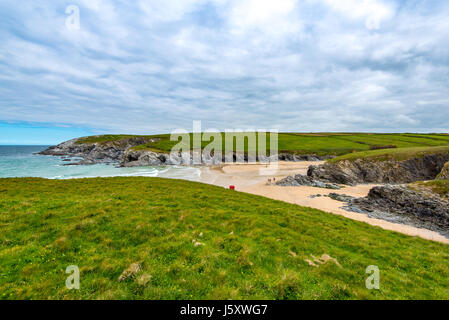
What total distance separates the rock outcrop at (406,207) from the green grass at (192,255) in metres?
13.1

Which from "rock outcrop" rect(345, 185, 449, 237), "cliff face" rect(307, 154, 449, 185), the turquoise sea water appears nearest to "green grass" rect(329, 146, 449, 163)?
"cliff face" rect(307, 154, 449, 185)

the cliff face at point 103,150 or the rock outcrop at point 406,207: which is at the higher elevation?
the cliff face at point 103,150

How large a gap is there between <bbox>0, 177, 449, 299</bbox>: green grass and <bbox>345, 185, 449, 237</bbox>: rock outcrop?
1311cm

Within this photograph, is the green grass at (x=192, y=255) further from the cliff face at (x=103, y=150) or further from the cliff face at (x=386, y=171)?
the cliff face at (x=103, y=150)

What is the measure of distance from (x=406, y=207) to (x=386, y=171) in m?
31.3

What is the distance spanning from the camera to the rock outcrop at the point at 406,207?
Answer: 23469 mm

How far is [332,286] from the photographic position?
291 inches

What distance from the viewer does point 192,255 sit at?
8773mm

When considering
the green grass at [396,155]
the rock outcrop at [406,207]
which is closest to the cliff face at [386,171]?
the green grass at [396,155]

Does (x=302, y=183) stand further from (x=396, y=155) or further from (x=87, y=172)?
(x=87, y=172)

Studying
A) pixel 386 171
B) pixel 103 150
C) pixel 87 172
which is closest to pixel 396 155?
pixel 386 171

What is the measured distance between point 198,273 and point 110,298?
3.16 m

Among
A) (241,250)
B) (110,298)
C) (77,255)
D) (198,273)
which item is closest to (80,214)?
(77,255)
